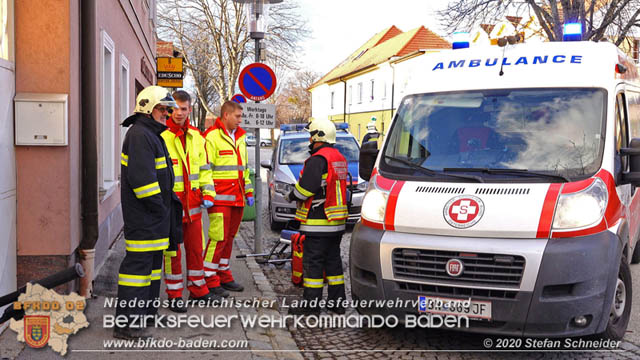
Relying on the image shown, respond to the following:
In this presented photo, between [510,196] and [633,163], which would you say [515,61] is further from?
[510,196]

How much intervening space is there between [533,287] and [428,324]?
835 mm

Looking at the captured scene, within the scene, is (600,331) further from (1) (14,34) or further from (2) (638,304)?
(1) (14,34)

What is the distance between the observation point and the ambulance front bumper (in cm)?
447

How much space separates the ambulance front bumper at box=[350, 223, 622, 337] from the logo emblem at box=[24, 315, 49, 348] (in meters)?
2.72

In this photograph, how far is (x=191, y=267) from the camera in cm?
609

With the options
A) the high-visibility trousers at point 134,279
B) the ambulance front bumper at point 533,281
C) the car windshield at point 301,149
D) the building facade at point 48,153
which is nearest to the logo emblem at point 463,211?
the ambulance front bumper at point 533,281

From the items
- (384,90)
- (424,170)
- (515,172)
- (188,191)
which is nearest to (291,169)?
(188,191)

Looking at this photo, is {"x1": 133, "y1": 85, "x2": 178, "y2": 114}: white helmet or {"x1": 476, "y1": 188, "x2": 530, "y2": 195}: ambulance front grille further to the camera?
{"x1": 133, "y1": 85, "x2": 178, "y2": 114}: white helmet

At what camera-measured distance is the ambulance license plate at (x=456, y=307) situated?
4.61 m

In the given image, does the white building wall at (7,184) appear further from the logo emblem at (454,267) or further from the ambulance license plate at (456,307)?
the logo emblem at (454,267)

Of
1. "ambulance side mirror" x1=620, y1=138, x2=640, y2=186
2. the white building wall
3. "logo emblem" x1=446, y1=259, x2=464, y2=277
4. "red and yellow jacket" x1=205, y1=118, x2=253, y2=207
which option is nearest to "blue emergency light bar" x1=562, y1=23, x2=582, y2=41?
"ambulance side mirror" x1=620, y1=138, x2=640, y2=186

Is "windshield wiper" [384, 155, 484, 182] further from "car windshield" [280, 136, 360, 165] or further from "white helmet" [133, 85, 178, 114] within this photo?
"car windshield" [280, 136, 360, 165]

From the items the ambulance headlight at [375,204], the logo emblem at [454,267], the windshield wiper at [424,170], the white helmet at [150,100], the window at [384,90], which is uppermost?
the window at [384,90]

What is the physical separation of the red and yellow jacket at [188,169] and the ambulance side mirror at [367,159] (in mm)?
1448
